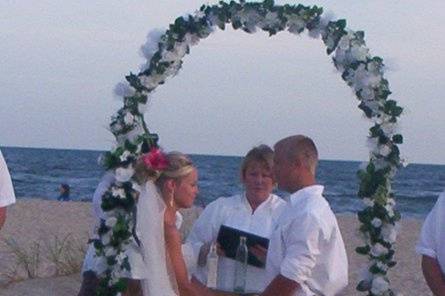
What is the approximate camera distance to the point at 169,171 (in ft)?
23.6

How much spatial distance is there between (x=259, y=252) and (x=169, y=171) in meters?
0.90

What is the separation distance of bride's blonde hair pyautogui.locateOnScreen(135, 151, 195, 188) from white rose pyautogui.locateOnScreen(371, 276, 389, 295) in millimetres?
1300

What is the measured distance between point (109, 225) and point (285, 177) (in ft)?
3.65

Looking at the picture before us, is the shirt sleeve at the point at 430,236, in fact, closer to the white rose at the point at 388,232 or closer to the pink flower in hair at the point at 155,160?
the white rose at the point at 388,232

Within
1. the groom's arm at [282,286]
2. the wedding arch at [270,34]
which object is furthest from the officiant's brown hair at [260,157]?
the groom's arm at [282,286]

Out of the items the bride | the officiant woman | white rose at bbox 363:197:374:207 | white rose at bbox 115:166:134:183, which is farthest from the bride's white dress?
white rose at bbox 363:197:374:207

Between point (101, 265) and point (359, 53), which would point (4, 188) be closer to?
point (101, 265)

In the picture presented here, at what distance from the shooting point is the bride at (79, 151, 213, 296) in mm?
7062

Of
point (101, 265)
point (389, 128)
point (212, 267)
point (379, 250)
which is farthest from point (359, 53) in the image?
point (101, 265)

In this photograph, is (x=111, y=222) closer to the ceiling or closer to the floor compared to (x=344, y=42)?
closer to the floor

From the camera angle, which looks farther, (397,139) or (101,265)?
(101,265)

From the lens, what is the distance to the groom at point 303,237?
6430mm

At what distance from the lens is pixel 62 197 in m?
38.9

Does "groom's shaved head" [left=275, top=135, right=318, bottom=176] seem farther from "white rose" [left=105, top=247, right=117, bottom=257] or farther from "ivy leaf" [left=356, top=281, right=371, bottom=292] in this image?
"white rose" [left=105, top=247, right=117, bottom=257]
